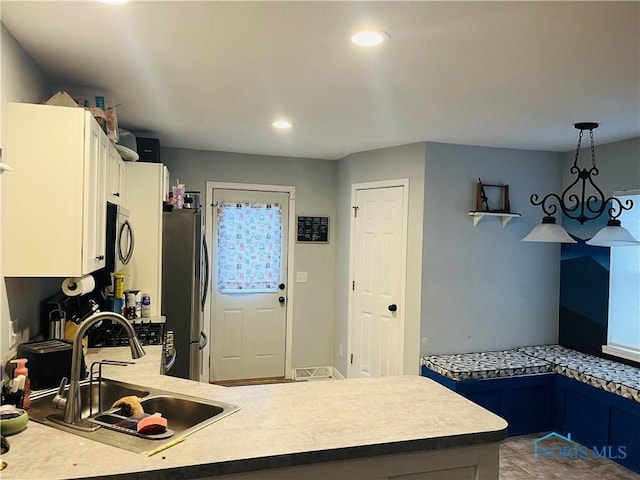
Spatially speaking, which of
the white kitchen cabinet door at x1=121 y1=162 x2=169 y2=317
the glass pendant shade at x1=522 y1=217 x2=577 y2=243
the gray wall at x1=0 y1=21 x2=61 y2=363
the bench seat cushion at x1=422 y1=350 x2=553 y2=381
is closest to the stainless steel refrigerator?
the white kitchen cabinet door at x1=121 y1=162 x2=169 y2=317

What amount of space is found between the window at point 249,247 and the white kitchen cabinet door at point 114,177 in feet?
5.56

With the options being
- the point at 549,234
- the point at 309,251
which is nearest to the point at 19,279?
the point at 549,234

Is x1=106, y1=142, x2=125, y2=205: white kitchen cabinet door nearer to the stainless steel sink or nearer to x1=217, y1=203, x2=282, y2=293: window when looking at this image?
the stainless steel sink

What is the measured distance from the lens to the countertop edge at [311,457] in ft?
4.39

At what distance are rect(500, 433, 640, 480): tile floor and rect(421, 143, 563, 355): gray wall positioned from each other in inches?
36.1

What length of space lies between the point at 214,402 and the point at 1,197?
1167 mm

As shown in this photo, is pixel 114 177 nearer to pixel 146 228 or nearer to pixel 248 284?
pixel 146 228

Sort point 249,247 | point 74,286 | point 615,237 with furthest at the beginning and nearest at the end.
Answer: point 249,247 → point 615,237 → point 74,286

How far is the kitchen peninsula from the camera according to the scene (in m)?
1.37

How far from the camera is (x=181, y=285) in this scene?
3.75 metres

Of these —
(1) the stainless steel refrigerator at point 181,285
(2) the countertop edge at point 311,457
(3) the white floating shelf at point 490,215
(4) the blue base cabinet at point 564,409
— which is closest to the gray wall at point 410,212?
(4) the blue base cabinet at point 564,409

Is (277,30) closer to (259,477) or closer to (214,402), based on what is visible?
(214,402)

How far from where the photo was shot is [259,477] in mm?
1452

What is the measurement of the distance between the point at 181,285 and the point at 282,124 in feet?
4.81
